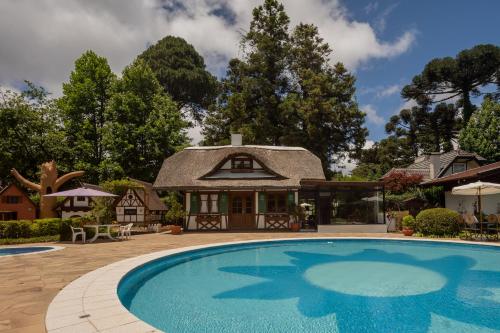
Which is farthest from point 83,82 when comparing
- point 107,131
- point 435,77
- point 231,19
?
point 435,77

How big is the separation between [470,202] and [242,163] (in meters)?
14.6

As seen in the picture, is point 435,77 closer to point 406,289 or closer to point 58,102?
point 406,289

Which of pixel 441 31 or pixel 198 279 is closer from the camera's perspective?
pixel 198 279

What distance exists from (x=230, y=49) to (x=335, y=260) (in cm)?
3078

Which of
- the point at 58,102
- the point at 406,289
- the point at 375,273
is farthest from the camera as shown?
the point at 58,102

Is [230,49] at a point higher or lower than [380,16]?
higher

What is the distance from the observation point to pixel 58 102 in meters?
29.2

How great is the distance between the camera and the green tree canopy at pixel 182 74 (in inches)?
1622

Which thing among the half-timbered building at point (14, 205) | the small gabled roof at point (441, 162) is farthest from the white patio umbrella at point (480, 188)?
the half-timbered building at point (14, 205)

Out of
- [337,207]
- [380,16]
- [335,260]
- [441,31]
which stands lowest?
[335,260]

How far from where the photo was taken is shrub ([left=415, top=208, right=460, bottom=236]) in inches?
591

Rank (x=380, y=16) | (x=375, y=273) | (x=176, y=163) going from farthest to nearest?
(x=176, y=163)
(x=380, y=16)
(x=375, y=273)

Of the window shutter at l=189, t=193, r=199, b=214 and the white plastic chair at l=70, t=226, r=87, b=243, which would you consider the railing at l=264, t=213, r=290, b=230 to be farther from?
the white plastic chair at l=70, t=226, r=87, b=243

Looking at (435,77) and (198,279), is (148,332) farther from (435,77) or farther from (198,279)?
(435,77)
